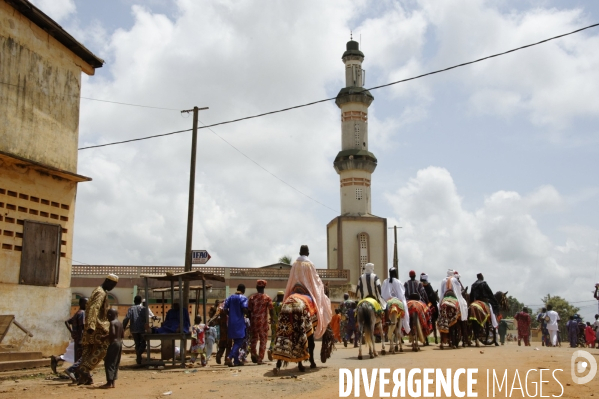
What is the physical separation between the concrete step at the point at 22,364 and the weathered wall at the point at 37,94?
4721 millimetres

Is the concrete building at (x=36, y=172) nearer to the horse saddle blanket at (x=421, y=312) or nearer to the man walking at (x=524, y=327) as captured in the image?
the horse saddle blanket at (x=421, y=312)

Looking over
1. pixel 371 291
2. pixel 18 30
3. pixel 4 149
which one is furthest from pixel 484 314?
pixel 18 30

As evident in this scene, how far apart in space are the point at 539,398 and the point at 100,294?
21.7 feet

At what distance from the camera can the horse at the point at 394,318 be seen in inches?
558

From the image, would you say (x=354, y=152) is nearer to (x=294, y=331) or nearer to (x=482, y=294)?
(x=482, y=294)

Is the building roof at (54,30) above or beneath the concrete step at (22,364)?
above

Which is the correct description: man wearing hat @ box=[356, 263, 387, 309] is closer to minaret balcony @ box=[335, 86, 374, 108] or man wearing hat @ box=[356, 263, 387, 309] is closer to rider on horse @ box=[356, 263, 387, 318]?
rider on horse @ box=[356, 263, 387, 318]

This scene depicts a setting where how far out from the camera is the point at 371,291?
13891 mm

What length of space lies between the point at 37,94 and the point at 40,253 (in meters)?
3.89

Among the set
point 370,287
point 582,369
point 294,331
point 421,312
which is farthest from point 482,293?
point 294,331

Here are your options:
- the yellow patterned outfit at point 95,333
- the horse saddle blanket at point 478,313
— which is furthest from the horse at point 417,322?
the yellow patterned outfit at point 95,333

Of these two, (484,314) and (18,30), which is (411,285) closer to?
(484,314)

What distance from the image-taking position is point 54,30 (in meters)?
15.8

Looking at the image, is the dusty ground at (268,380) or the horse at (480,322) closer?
the dusty ground at (268,380)
